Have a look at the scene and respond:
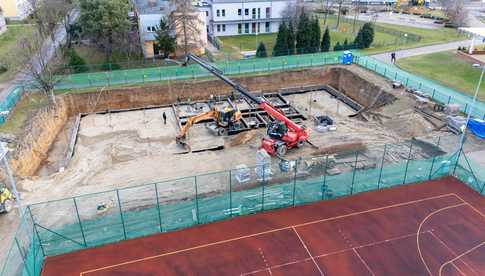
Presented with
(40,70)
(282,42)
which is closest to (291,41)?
(282,42)

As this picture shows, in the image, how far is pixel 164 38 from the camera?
4691cm

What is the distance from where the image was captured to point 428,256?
19.5 metres

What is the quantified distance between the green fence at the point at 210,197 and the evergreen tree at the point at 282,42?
26.4 m

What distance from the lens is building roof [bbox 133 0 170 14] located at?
2070 inches

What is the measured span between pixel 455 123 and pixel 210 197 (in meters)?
21.5

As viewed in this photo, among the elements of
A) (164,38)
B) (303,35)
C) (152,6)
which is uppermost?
(152,6)

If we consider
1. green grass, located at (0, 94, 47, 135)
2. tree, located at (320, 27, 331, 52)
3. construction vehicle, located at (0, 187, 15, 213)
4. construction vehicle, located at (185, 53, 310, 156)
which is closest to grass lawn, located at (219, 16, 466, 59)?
tree, located at (320, 27, 331, 52)

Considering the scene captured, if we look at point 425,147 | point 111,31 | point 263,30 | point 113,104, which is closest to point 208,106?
point 113,104

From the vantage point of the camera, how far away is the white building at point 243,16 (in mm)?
63344

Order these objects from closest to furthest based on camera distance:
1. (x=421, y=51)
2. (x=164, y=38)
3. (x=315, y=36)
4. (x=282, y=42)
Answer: (x=164, y=38) → (x=421, y=51) → (x=282, y=42) → (x=315, y=36)

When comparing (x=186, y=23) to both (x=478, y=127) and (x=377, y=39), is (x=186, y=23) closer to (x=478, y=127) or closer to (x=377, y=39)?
(x=377, y=39)

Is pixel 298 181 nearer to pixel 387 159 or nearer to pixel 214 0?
pixel 387 159

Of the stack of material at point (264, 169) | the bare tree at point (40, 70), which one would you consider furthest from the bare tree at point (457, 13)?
the bare tree at point (40, 70)

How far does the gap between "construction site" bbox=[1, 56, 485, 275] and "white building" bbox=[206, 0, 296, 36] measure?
23452 millimetres
